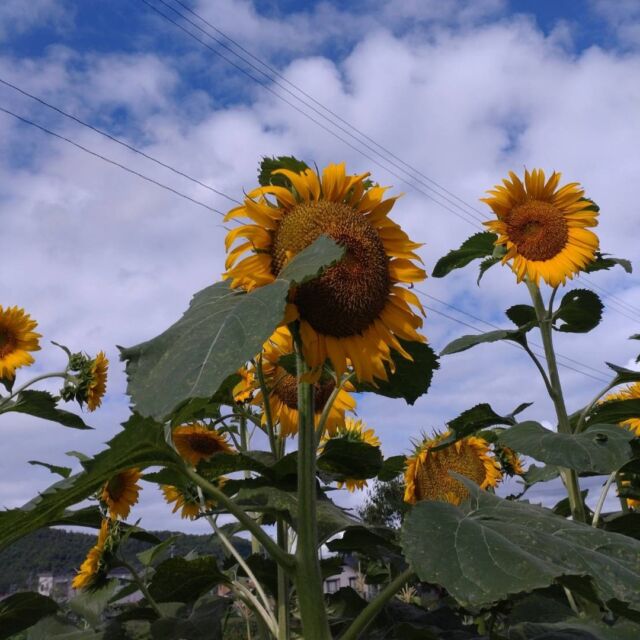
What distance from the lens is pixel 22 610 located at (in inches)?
65.8

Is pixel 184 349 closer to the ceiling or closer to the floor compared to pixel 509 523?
closer to the ceiling

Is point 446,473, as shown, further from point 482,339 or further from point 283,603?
point 283,603

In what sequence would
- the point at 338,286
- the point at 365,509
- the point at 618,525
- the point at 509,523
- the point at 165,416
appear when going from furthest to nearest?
the point at 365,509
the point at 618,525
the point at 338,286
the point at 509,523
the point at 165,416

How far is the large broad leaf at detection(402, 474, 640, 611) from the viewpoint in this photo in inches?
35.3

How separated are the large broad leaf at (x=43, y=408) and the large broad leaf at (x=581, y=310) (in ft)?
6.01

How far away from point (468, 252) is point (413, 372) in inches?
66.1

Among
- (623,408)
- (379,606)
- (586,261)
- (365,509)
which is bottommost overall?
(379,606)

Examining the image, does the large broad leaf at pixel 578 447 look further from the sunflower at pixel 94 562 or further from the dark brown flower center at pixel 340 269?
the sunflower at pixel 94 562

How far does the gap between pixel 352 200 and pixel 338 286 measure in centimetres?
21

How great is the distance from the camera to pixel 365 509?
21.1 m

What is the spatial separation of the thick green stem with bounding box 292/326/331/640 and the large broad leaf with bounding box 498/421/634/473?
950 mm

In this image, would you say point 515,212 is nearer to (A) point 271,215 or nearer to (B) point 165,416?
(A) point 271,215

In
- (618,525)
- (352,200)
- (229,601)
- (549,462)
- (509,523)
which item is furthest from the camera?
(618,525)

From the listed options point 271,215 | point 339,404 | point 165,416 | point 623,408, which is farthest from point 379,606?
point 623,408
